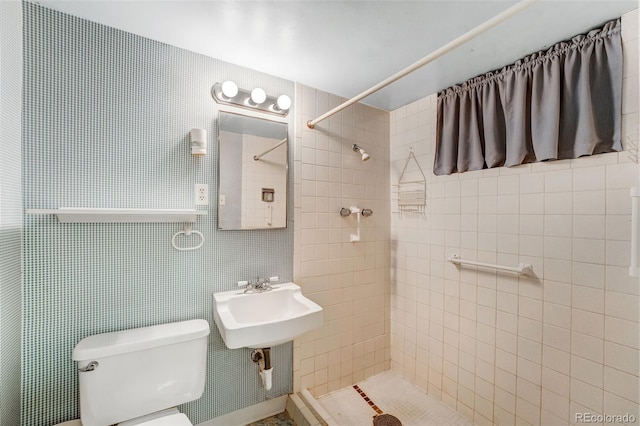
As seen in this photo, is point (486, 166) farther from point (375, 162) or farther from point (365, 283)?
point (365, 283)

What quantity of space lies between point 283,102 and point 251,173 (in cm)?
53

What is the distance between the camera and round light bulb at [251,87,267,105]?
5.75 feet

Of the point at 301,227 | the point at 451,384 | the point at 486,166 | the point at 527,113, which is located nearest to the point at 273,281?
the point at 301,227

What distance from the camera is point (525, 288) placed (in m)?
1.64

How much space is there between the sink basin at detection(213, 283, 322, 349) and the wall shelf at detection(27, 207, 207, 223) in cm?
55

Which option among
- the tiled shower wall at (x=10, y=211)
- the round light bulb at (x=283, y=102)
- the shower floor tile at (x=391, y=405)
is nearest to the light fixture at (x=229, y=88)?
the round light bulb at (x=283, y=102)

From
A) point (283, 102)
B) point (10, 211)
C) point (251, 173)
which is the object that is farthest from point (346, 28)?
point (10, 211)

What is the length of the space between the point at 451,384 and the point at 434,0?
2.39m

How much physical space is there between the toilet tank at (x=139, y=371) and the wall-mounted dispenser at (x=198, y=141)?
3.20 feet

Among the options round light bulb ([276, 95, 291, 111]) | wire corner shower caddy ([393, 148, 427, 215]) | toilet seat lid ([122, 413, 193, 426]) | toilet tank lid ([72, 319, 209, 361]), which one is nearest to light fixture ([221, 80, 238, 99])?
round light bulb ([276, 95, 291, 111])

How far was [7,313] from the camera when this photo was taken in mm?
1092

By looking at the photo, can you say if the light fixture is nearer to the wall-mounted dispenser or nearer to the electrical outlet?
the wall-mounted dispenser

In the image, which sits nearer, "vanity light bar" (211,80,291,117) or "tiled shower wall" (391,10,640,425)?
"tiled shower wall" (391,10,640,425)

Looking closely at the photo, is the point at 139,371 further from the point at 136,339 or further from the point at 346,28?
the point at 346,28
